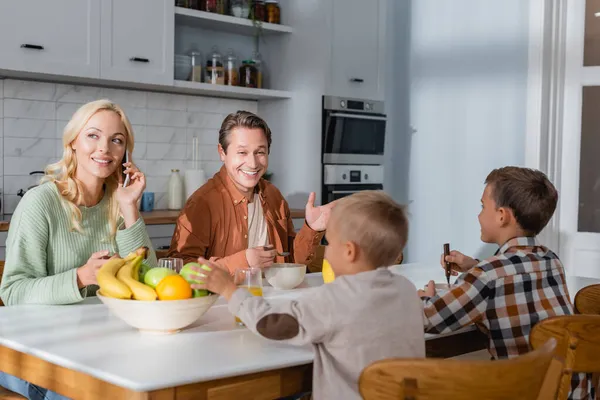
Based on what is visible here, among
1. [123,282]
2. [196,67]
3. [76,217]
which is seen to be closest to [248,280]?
[123,282]

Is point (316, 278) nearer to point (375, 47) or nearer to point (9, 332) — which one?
point (9, 332)

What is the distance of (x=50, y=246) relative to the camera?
2201 millimetres

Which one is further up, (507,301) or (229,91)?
(229,91)

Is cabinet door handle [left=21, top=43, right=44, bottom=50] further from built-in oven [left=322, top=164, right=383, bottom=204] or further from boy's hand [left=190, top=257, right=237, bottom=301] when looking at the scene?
boy's hand [left=190, top=257, right=237, bottom=301]

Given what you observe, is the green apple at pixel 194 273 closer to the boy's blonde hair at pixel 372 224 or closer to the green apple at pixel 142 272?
the green apple at pixel 142 272

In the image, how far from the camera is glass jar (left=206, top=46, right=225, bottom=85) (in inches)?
183

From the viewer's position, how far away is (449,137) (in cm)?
509

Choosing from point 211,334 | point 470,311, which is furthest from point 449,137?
point 211,334

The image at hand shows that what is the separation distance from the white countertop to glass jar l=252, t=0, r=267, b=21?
3163 millimetres

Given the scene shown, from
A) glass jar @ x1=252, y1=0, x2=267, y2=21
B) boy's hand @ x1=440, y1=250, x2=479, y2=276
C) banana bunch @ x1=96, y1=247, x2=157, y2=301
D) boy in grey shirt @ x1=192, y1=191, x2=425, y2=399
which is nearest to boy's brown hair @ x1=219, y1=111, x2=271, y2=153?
boy's hand @ x1=440, y1=250, x2=479, y2=276

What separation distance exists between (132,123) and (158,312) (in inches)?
117

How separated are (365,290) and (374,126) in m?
3.67

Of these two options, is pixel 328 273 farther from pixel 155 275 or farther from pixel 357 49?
pixel 357 49

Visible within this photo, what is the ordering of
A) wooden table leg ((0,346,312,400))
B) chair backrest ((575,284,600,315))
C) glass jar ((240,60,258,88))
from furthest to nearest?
glass jar ((240,60,258,88)), chair backrest ((575,284,600,315)), wooden table leg ((0,346,312,400))
